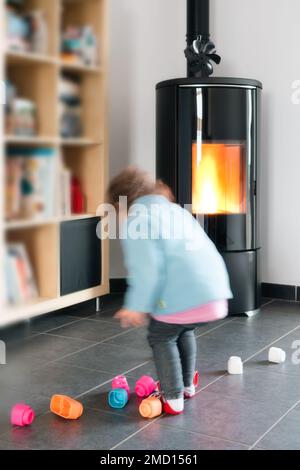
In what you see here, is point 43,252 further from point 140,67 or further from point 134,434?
point 140,67

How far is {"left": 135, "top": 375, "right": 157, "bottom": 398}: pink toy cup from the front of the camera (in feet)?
4.98

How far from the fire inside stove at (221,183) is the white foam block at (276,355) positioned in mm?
729

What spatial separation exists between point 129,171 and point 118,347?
42.3 inches

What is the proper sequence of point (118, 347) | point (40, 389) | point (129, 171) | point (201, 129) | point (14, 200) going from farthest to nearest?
point (201, 129)
point (118, 347)
point (40, 389)
point (129, 171)
point (14, 200)

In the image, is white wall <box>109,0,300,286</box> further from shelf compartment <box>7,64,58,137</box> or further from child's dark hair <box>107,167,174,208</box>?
shelf compartment <box>7,64,58,137</box>

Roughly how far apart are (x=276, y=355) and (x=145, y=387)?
19.0 inches

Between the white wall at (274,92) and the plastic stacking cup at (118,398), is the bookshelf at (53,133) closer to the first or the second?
the plastic stacking cup at (118,398)

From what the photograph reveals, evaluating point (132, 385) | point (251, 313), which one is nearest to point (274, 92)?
point (251, 313)

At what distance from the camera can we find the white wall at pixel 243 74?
8.73ft

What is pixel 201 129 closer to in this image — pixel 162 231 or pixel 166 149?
pixel 166 149

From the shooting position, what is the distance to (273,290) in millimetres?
2779

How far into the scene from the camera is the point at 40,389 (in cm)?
158
